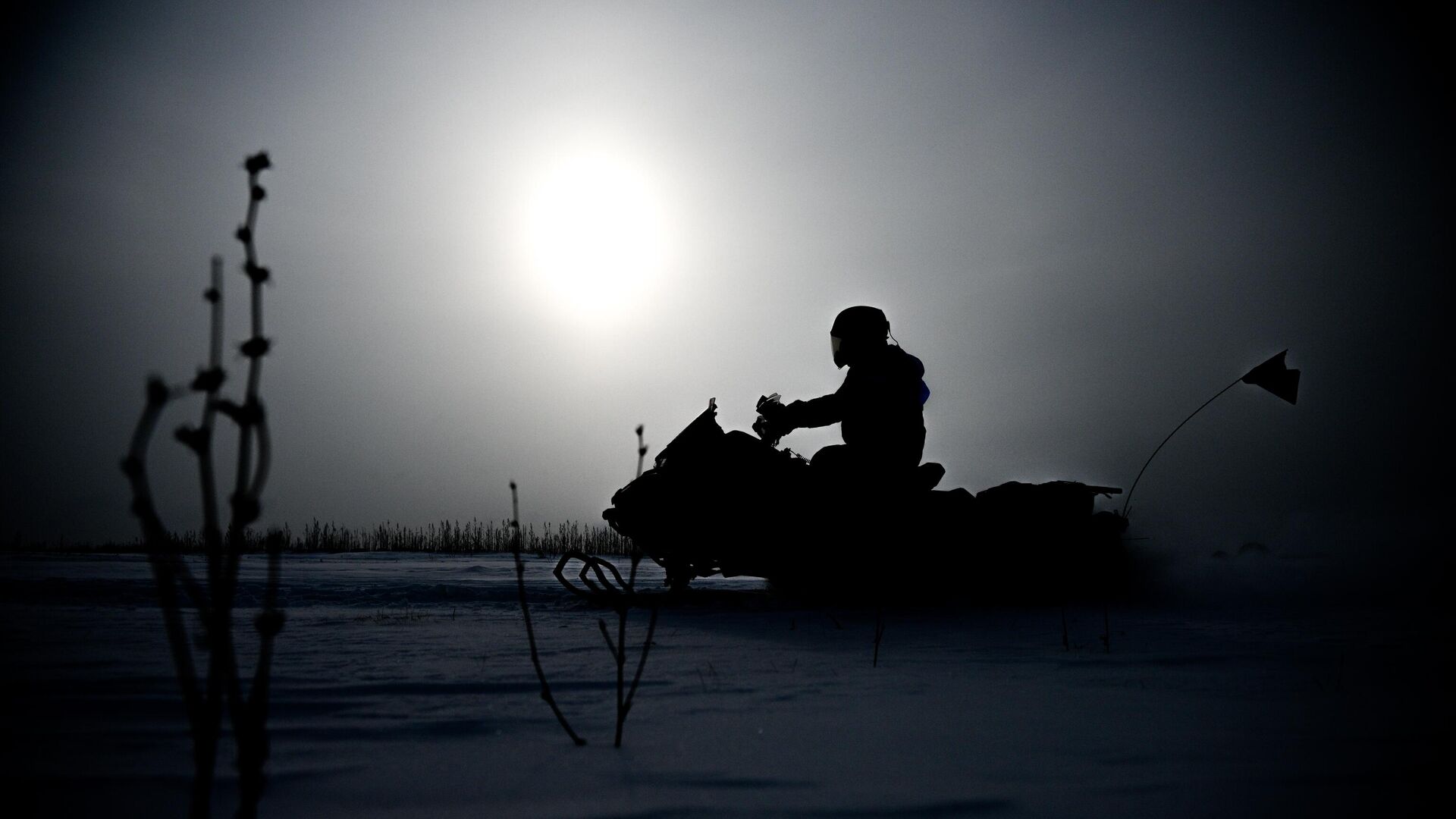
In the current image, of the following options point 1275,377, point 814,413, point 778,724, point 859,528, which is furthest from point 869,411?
point 778,724

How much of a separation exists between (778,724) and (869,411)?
3.32 m

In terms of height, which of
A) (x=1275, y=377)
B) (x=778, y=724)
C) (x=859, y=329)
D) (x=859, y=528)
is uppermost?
(x=859, y=329)

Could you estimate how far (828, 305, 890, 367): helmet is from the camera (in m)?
5.23

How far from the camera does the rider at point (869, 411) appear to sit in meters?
5.00

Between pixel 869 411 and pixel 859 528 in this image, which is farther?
pixel 869 411

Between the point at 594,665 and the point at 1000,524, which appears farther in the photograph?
the point at 1000,524

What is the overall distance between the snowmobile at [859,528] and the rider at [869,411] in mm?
133

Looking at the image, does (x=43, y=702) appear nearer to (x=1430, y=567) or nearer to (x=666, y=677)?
(x=666, y=677)

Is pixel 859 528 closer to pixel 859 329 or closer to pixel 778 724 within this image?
pixel 859 329

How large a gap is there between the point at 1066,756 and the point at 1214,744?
36 centimetres

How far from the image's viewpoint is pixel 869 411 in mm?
5039

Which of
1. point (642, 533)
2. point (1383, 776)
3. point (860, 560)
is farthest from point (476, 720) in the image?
point (860, 560)

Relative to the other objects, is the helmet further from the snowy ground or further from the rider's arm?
the snowy ground

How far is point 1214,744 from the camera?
169 centimetres
